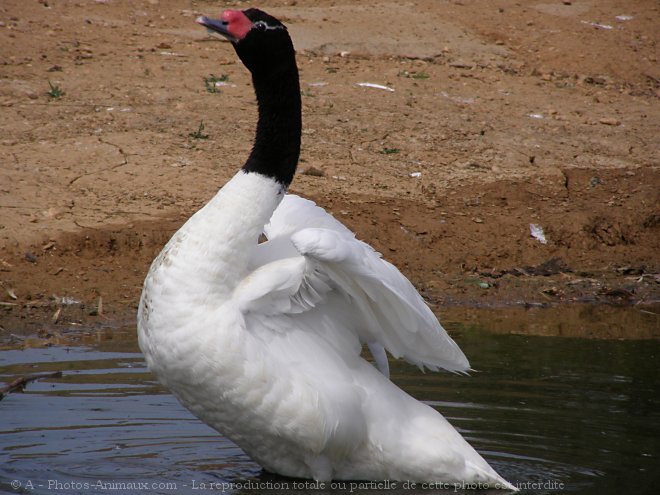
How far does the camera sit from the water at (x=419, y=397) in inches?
216

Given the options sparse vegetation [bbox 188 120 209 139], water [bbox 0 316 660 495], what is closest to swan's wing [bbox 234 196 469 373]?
water [bbox 0 316 660 495]

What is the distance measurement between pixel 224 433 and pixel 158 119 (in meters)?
6.02

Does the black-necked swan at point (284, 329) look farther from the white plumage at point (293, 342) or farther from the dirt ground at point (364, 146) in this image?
the dirt ground at point (364, 146)

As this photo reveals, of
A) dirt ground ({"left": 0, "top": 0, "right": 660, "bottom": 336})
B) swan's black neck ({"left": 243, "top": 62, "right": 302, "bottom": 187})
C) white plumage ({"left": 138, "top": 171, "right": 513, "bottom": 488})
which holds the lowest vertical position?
dirt ground ({"left": 0, "top": 0, "right": 660, "bottom": 336})

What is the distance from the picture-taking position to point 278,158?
17.3 feet

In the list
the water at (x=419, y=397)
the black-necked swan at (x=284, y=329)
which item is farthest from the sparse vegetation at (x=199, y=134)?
the black-necked swan at (x=284, y=329)

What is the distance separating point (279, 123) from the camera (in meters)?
5.33

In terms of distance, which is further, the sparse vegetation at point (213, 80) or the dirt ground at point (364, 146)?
the sparse vegetation at point (213, 80)

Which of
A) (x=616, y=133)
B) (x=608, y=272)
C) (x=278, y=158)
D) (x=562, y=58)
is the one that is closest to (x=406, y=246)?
(x=608, y=272)

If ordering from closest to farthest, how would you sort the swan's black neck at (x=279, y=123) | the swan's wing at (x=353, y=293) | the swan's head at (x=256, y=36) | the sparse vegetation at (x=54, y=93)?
the swan's wing at (x=353, y=293) → the swan's head at (x=256, y=36) → the swan's black neck at (x=279, y=123) → the sparse vegetation at (x=54, y=93)

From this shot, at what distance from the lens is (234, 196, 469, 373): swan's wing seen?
464cm

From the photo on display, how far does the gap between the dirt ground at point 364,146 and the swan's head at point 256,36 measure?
338 cm

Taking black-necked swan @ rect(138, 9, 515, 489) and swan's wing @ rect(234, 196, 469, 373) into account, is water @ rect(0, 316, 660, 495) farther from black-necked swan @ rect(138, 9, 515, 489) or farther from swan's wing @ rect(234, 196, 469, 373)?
swan's wing @ rect(234, 196, 469, 373)

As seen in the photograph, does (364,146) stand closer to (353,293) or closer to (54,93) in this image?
(54,93)
